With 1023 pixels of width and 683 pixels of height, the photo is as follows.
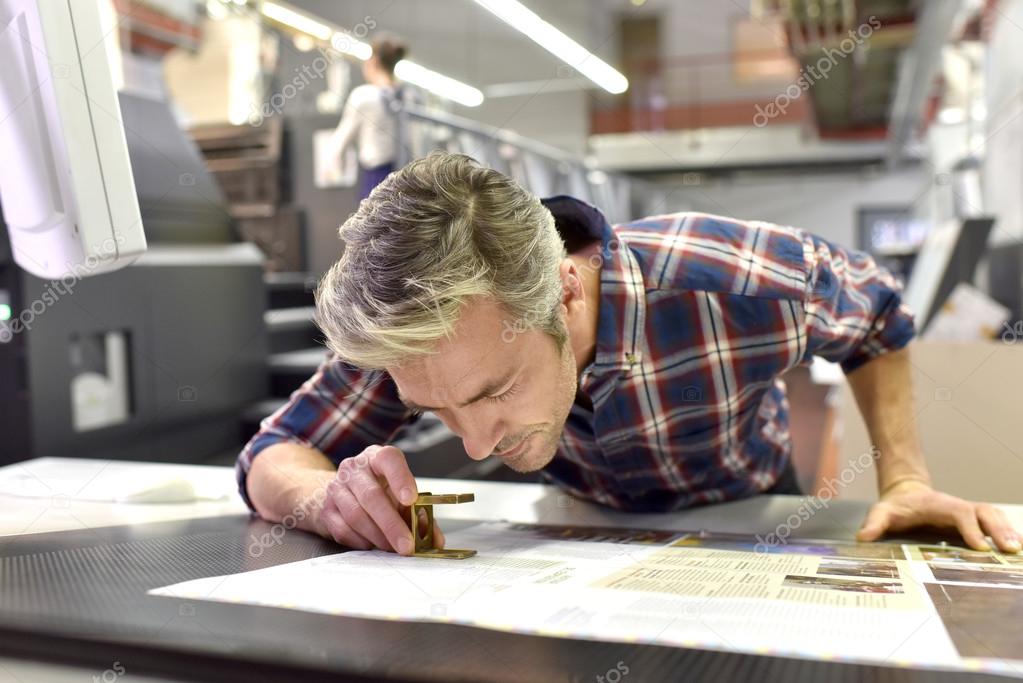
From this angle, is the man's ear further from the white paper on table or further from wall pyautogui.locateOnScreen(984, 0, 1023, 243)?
wall pyautogui.locateOnScreen(984, 0, 1023, 243)

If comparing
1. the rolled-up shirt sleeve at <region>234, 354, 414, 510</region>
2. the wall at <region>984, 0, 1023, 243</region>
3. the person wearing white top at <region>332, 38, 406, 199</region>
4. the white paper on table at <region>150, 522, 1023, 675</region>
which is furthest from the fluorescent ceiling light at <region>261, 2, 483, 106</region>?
the white paper on table at <region>150, 522, 1023, 675</region>

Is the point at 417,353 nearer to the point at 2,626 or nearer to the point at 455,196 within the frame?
A: the point at 455,196

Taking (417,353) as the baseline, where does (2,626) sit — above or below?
below

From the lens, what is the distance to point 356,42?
7.12 m

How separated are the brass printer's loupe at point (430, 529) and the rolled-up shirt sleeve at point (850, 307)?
0.58 meters

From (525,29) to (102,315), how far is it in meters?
4.01

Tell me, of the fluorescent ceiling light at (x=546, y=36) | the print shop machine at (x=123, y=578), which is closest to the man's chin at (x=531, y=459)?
the print shop machine at (x=123, y=578)

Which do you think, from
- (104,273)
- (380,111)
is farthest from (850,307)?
(380,111)

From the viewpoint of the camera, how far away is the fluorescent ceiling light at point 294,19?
6062mm

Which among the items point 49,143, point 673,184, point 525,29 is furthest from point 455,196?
point 673,184

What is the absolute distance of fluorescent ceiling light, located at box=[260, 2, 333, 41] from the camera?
6.06 metres

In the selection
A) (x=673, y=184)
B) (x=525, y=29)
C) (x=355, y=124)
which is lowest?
(x=673, y=184)

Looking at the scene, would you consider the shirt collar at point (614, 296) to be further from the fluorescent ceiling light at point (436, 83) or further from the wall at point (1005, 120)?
the fluorescent ceiling light at point (436, 83)

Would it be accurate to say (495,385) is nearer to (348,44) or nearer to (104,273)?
(104,273)
